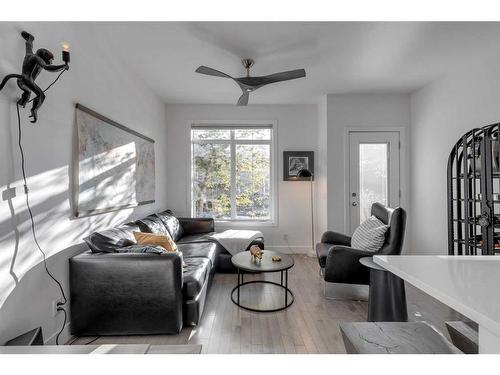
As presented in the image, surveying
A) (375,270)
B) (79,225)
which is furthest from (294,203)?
(79,225)

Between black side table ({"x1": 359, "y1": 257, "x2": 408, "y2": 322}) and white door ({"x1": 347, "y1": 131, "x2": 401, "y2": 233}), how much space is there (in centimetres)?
207

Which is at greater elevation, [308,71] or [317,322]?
[308,71]

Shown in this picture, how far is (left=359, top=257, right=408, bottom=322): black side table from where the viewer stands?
6.84 ft

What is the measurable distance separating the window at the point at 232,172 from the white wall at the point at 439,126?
227 cm

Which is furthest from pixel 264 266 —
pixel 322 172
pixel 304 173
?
pixel 322 172

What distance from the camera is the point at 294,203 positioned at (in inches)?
182

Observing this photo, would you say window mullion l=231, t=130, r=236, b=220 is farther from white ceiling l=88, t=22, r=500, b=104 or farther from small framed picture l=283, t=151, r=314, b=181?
white ceiling l=88, t=22, r=500, b=104

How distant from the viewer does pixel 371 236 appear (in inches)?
106

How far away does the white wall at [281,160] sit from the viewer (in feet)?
15.1

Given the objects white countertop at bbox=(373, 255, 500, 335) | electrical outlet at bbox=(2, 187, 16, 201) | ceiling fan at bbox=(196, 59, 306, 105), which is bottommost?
white countertop at bbox=(373, 255, 500, 335)

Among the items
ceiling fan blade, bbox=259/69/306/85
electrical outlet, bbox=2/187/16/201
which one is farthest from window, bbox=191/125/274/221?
electrical outlet, bbox=2/187/16/201

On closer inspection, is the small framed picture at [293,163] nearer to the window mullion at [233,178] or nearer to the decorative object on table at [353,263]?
the window mullion at [233,178]
